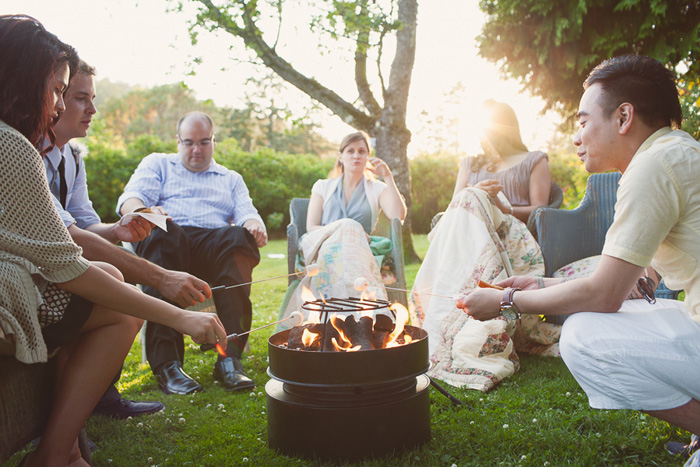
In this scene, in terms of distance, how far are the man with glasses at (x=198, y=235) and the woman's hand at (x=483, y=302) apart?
148 centimetres

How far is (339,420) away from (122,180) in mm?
10574

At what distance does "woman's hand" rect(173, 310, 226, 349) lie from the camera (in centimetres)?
162

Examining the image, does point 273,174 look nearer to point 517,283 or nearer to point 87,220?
point 87,220

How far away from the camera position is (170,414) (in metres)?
2.47

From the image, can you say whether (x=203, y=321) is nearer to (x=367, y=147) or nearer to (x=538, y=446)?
(x=538, y=446)

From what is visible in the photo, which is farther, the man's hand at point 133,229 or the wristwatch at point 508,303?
the man's hand at point 133,229

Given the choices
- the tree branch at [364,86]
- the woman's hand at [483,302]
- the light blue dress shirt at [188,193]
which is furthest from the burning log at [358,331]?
the tree branch at [364,86]

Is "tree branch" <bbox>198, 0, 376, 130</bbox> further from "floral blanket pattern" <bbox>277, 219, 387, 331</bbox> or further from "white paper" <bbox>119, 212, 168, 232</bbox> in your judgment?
"white paper" <bbox>119, 212, 168, 232</bbox>

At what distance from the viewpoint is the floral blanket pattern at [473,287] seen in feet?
9.40

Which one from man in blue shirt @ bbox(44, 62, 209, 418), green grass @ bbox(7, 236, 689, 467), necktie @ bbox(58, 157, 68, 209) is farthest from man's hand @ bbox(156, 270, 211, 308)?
necktie @ bbox(58, 157, 68, 209)

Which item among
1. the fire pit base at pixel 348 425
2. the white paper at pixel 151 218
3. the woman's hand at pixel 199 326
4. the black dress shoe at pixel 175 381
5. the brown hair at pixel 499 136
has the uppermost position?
the brown hair at pixel 499 136

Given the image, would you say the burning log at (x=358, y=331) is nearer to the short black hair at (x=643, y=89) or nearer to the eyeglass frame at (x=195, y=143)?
the short black hair at (x=643, y=89)

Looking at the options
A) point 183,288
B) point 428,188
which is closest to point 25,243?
point 183,288

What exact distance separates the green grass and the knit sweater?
0.92 metres
